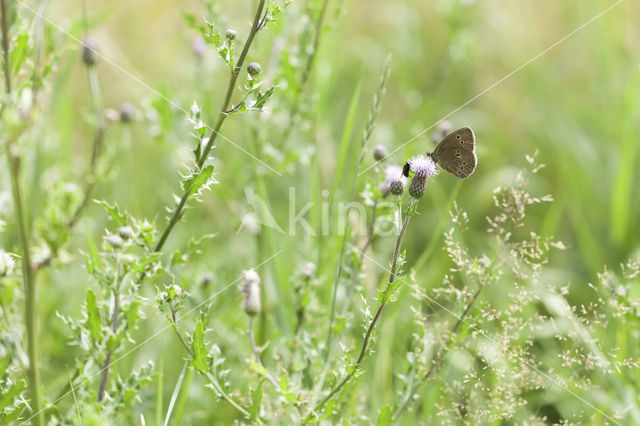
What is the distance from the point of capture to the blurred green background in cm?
187

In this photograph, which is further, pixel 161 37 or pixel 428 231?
pixel 161 37

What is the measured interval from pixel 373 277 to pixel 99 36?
1.86 metres

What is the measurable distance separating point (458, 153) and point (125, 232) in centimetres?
65

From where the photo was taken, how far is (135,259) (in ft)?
3.79

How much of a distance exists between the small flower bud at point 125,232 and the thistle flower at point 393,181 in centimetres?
48

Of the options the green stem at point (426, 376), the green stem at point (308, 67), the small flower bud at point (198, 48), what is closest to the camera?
the green stem at point (426, 376)

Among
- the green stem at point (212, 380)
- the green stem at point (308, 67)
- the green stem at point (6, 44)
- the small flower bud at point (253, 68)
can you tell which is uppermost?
the green stem at point (308, 67)

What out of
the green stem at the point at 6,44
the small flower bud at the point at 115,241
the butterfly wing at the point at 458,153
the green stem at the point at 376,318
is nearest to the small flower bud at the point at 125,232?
the small flower bud at the point at 115,241

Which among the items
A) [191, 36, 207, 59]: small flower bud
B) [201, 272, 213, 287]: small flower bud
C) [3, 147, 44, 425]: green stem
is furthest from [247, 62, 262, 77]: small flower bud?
[191, 36, 207, 59]: small flower bud

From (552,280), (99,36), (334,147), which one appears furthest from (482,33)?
(99,36)

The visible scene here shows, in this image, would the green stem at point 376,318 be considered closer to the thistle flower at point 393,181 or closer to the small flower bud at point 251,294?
the thistle flower at point 393,181

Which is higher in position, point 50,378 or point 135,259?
point 50,378

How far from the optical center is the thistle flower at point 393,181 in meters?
1.16

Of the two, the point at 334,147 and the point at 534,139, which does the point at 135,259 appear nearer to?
the point at 334,147
